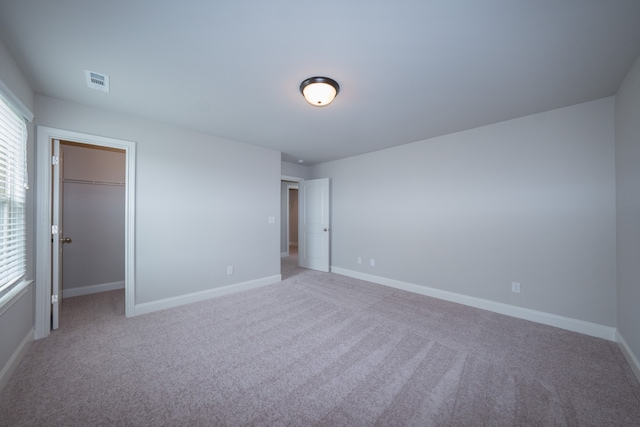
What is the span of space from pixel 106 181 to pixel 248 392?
4.01 meters

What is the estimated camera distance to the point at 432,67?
6.08ft

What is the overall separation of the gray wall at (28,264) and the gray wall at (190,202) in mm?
390

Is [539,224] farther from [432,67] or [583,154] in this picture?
[432,67]

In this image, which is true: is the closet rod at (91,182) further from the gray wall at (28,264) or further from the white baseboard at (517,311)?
the white baseboard at (517,311)

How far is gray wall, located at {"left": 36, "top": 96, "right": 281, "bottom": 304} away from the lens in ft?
9.36

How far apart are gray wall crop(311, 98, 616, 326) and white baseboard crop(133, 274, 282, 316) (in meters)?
1.99

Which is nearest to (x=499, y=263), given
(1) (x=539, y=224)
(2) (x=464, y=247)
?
(2) (x=464, y=247)

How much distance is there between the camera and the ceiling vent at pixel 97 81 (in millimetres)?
1974

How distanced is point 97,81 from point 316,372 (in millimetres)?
3107

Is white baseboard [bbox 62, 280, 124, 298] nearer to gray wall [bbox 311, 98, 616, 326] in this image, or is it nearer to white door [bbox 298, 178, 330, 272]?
white door [bbox 298, 178, 330, 272]

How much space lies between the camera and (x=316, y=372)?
187 cm

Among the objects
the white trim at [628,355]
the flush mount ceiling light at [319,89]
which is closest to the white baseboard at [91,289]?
the flush mount ceiling light at [319,89]

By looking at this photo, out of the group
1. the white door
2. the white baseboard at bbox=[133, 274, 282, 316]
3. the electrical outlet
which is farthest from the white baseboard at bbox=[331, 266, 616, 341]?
the white baseboard at bbox=[133, 274, 282, 316]

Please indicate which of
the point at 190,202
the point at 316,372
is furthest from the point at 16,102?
the point at 316,372
